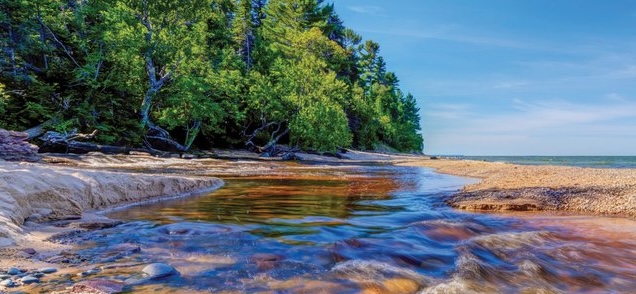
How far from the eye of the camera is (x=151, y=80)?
100 ft

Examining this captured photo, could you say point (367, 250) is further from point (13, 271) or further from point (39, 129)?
point (39, 129)

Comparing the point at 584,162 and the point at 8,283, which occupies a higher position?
the point at 584,162

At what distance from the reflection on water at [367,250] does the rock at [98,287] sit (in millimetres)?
171

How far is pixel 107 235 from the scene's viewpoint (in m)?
5.14

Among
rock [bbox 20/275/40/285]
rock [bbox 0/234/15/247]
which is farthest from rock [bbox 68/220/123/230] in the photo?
rock [bbox 20/275/40/285]

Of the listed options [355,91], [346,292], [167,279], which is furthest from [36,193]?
[355,91]

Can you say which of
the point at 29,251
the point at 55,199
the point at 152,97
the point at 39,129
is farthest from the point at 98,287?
the point at 152,97

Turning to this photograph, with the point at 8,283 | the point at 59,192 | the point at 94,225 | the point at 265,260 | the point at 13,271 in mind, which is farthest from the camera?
the point at 59,192

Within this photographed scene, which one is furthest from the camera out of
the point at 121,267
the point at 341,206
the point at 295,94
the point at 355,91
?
the point at 355,91

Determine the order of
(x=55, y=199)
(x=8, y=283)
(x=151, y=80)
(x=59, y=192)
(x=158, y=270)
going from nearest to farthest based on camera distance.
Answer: (x=8, y=283), (x=158, y=270), (x=55, y=199), (x=59, y=192), (x=151, y=80)

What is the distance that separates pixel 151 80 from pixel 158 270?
3043 centimetres

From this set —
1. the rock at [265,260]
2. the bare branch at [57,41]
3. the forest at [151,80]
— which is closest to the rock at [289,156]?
the forest at [151,80]

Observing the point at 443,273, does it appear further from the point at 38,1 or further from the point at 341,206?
the point at 38,1

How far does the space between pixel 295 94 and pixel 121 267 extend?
38.5 m
